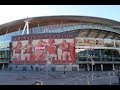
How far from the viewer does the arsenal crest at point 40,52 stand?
2934 cm

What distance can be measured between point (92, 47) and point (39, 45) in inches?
274

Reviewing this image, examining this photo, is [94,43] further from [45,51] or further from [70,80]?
[70,80]

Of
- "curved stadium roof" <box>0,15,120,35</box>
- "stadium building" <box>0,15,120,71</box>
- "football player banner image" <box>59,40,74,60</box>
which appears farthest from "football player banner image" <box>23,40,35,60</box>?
"curved stadium roof" <box>0,15,120,35</box>

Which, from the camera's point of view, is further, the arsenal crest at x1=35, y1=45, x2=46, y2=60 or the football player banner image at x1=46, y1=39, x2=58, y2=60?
the arsenal crest at x1=35, y1=45, x2=46, y2=60

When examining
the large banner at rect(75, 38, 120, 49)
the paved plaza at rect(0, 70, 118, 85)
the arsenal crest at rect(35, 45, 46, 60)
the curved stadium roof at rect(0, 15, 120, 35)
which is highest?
the curved stadium roof at rect(0, 15, 120, 35)

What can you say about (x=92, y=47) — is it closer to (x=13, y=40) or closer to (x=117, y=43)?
(x=117, y=43)

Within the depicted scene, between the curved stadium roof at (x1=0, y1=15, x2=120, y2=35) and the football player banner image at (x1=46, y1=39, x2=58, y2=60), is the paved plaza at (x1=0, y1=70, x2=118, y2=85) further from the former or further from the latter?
the curved stadium roof at (x1=0, y1=15, x2=120, y2=35)

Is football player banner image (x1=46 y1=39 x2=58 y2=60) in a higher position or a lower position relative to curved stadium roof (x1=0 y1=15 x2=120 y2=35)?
lower

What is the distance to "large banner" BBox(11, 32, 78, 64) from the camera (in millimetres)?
29172

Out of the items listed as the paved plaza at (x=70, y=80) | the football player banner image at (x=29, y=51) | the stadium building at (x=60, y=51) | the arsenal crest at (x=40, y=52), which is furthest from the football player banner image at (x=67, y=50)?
the paved plaza at (x=70, y=80)

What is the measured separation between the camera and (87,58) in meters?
31.3

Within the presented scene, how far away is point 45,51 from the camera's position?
29578mm

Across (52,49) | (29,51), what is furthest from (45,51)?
(29,51)
